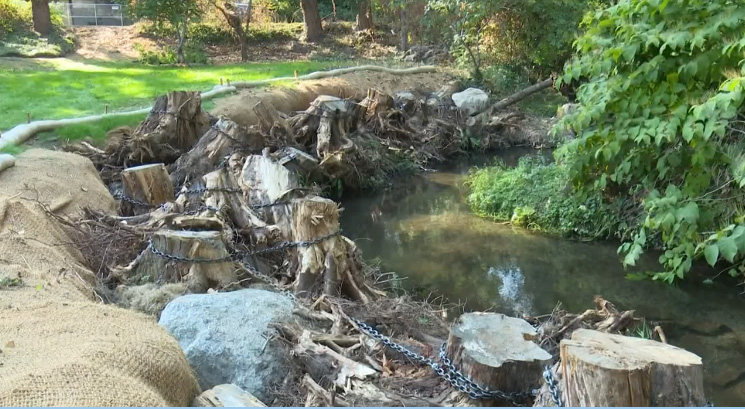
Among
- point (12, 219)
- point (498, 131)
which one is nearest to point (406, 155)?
point (498, 131)

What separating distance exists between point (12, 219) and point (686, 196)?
19.9 ft

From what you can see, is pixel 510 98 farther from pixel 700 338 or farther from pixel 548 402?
pixel 548 402

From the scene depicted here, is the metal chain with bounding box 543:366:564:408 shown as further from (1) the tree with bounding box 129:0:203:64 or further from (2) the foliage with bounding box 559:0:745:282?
(1) the tree with bounding box 129:0:203:64

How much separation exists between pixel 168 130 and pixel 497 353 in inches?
346

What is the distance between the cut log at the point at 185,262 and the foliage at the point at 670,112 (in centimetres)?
363

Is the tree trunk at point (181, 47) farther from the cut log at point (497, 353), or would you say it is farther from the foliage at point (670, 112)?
the cut log at point (497, 353)

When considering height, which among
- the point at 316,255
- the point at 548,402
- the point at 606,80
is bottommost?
the point at 316,255

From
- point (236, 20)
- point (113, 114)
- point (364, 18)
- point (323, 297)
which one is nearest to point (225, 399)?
point (323, 297)

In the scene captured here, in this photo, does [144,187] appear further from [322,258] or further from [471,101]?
[471,101]

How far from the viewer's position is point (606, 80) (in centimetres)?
716

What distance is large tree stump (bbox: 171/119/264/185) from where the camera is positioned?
10.6 m

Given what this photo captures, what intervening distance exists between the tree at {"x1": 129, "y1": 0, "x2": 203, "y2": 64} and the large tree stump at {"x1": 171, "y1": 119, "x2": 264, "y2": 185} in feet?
37.8

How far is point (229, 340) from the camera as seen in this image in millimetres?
4914

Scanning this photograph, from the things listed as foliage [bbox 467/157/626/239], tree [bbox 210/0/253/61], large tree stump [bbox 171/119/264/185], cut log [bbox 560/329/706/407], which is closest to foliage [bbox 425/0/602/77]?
tree [bbox 210/0/253/61]
